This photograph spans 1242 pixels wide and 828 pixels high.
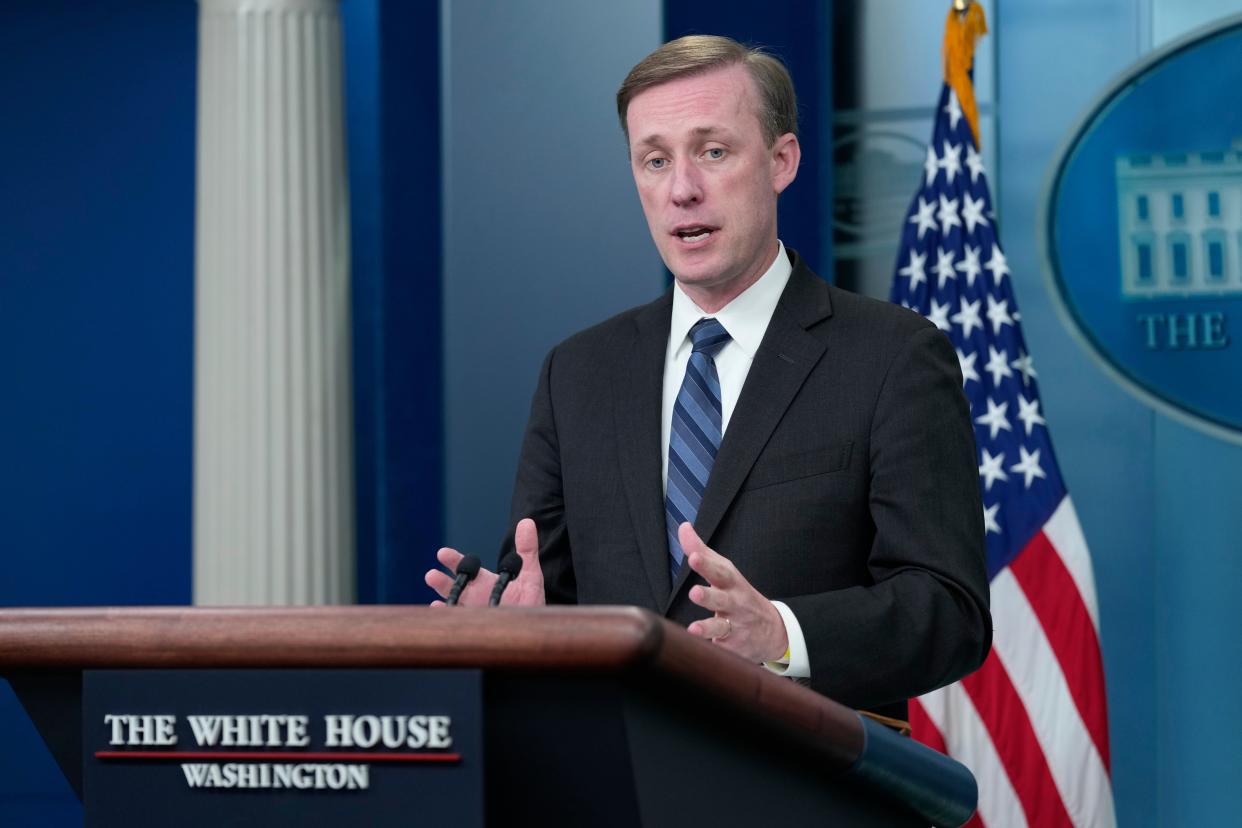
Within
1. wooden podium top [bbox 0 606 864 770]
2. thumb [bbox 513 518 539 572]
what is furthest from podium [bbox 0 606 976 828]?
thumb [bbox 513 518 539 572]

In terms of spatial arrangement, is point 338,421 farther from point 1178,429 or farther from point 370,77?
point 1178,429

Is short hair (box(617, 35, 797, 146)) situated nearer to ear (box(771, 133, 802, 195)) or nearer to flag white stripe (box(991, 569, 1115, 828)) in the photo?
ear (box(771, 133, 802, 195))

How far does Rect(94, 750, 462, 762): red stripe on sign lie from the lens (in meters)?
1.04

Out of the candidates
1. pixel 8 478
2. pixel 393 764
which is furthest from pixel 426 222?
pixel 393 764

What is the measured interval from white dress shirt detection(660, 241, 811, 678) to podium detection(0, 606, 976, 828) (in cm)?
70

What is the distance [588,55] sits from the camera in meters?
3.75

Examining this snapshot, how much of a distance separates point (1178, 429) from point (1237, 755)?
0.80 m

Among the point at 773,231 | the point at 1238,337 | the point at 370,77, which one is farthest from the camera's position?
the point at 370,77

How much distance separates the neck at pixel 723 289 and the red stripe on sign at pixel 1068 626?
1736mm

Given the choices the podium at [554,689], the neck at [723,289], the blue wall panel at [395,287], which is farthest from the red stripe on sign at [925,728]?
the podium at [554,689]

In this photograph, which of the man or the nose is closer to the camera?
the man

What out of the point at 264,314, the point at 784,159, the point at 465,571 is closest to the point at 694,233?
the point at 784,159

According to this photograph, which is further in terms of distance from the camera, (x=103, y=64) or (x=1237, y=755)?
(x=103, y=64)

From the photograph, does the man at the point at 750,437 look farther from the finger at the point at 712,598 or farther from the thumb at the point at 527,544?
the finger at the point at 712,598
